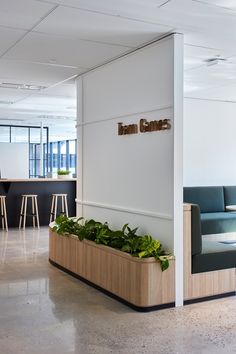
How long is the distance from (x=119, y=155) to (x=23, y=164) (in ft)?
33.6

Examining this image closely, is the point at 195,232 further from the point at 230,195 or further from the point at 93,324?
the point at 230,195

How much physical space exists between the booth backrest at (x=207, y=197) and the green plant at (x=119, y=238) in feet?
9.45

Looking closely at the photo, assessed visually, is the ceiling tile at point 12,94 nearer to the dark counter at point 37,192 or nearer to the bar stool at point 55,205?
the dark counter at point 37,192

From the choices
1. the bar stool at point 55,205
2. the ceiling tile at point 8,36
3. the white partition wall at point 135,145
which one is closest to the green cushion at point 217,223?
the white partition wall at point 135,145

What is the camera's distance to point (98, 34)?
458cm

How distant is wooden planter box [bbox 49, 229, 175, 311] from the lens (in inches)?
173

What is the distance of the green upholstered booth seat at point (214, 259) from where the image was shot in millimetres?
4754

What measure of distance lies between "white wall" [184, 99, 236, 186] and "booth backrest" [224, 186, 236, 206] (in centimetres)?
39

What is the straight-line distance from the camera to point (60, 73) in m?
6.43

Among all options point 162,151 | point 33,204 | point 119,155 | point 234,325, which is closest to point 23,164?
point 33,204

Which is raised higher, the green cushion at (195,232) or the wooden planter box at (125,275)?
the green cushion at (195,232)

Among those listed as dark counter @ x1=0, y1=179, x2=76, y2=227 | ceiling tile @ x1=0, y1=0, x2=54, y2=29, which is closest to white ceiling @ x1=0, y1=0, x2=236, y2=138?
ceiling tile @ x1=0, y1=0, x2=54, y2=29

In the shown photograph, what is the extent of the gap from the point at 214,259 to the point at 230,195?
14.3ft

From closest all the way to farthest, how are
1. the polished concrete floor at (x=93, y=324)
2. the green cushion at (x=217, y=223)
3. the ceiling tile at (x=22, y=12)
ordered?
the polished concrete floor at (x=93, y=324)
the ceiling tile at (x=22, y=12)
the green cushion at (x=217, y=223)
